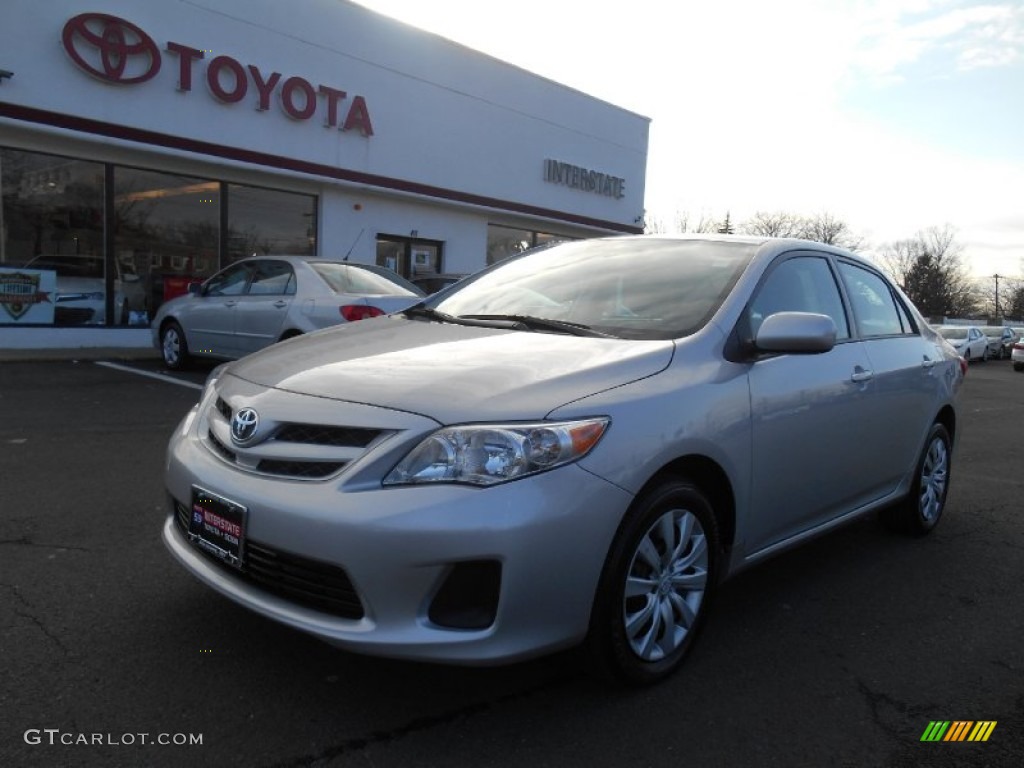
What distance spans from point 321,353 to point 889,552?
3349 mm

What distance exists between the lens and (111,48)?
1141 centimetres

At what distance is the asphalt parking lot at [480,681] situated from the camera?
229 cm

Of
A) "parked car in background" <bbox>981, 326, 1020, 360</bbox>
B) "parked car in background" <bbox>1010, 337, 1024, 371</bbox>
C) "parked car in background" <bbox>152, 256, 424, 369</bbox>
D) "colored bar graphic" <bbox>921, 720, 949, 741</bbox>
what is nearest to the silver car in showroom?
"colored bar graphic" <bbox>921, 720, 949, 741</bbox>

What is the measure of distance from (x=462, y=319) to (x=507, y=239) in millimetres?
16008

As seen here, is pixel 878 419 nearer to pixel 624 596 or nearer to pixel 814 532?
pixel 814 532

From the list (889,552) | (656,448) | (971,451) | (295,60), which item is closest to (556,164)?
(295,60)

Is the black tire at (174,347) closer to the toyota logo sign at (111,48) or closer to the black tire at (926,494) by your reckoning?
the toyota logo sign at (111,48)

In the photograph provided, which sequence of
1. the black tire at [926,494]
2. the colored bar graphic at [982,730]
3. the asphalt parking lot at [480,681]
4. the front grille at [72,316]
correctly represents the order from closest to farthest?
the asphalt parking lot at [480,681]
the colored bar graphic at [982,730]
the black tire at [926,494]
the front grille at [72,316]

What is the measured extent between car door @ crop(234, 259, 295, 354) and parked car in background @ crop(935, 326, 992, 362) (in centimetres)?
2562

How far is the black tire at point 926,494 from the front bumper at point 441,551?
300 centimetres

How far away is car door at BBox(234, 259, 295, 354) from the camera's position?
8.52 meters

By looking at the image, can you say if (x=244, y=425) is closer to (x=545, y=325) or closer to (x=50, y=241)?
(x=545, y=325)

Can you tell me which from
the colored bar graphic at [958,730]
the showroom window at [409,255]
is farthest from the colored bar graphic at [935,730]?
the showroom window at [409,255]

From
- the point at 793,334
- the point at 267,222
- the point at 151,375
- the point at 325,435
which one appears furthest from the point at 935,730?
the point at 267,222
